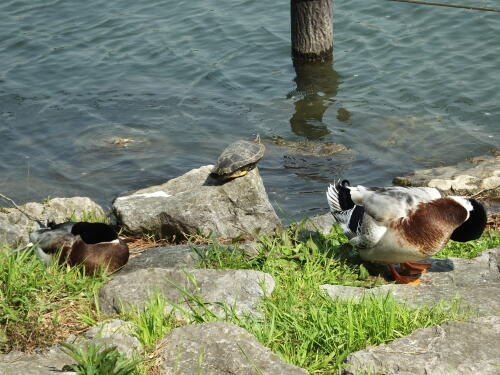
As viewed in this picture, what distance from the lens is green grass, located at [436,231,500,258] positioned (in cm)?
544

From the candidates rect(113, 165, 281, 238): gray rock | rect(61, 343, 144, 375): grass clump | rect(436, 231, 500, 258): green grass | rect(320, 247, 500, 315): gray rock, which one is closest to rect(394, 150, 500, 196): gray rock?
rect(436, 231, 500, 258): green grass

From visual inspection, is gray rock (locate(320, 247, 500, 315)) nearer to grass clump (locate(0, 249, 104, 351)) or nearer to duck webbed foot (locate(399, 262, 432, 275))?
duck webbed foot (locate(399, 262, 432, 275))

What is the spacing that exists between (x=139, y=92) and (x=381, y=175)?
4246 mm

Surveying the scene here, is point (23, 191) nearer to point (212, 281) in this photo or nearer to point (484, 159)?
point (212, 281)

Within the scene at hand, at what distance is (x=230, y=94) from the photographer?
34.7ft

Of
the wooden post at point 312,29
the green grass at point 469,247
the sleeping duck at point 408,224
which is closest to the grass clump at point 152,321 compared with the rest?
the sleeping duck at point 408,224

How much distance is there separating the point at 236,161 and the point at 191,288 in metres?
2.36

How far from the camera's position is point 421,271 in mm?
5012

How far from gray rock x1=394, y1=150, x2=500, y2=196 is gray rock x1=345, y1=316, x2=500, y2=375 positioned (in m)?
A: 3.30

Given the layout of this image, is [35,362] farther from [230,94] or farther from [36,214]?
[230,94]

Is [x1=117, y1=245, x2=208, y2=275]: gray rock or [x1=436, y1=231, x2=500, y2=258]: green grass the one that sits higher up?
[x1=117, y1=245, x2=208, y2=275]: gray rock

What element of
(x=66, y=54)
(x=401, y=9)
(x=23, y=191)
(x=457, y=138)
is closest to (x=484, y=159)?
(x=457, y=138)

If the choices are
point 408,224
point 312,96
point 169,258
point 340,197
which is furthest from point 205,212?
point 312,96

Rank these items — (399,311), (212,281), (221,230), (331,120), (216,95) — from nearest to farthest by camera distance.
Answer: (399,311), (212,281), (221,230), (331,120), (216,95)
